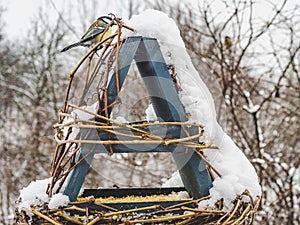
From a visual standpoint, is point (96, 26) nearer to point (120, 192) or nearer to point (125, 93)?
point (125, 93)

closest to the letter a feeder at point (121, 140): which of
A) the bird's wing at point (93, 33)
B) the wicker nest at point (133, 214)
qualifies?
the wicker nest at point (133, 214)

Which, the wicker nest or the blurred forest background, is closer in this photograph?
the wicker nest

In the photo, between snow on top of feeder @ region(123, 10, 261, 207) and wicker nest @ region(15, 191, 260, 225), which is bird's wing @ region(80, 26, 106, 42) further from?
wicker nest @ region(15, 191, 260, 225)

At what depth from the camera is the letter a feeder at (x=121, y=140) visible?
719mm

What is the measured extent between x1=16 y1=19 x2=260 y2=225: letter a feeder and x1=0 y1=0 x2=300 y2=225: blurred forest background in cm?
28

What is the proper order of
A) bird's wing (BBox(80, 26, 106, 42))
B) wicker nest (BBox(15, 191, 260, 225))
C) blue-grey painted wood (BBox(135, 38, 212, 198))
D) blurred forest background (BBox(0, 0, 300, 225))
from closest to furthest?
wicker nest (BBox(15, 191, 260, 225)) < blue-grey painted wood (BBox(135, 38, 212, 198)) < bird's wing (BBox(80, 26, 106, 42)) < blurred forest background (BBox(0, 0, 300, 225))

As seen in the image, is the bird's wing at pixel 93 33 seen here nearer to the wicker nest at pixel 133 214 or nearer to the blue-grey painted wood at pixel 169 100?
the blue-grey painted wood at pixel 169 100

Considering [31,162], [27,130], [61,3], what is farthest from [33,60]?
[31,162]

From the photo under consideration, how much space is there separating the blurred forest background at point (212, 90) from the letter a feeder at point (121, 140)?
28 centimetres

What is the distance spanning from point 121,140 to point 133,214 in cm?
Result: 14

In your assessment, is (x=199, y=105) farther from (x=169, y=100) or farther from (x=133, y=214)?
(x=133, y=214)

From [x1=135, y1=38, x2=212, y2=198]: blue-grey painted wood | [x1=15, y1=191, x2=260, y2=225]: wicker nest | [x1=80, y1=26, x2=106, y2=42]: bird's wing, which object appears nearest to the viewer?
[x1=15, y1=191, x2=260, y2=225]: wicker nest

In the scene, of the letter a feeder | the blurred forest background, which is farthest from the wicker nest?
the blurred forest background

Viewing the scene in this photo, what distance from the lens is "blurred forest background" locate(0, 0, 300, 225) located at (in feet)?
7.36
